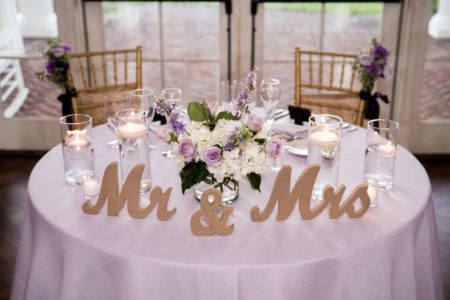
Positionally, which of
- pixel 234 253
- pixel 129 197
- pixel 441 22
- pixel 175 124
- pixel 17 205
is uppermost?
pixel 441 22

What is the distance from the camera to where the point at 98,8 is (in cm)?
359

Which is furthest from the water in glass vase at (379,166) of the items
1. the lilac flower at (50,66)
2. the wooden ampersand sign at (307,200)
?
the lilac flower at (50,66)

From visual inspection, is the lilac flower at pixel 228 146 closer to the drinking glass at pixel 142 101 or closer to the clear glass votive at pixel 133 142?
the clear glass votive at pixel 133 142

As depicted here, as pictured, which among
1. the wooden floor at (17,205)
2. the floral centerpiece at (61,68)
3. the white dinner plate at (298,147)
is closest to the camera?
the white dinner plate at (298,147)

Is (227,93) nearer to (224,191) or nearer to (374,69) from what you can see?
(224,191)

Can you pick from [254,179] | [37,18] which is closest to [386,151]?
[254,179]

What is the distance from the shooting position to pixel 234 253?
1508 millimetres

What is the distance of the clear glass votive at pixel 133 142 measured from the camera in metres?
1.78

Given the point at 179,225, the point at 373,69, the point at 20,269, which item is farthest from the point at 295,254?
the point at 373,69

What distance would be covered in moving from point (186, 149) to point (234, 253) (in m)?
0.30

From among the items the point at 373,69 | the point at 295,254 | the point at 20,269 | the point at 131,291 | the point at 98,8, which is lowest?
the point at 20,269

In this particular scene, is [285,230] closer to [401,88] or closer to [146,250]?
[146,250]

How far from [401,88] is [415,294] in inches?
87.0

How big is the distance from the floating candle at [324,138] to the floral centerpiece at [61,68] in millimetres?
1701
